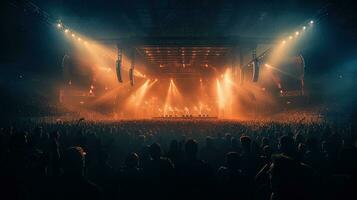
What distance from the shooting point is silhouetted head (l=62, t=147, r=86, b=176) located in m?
3.56

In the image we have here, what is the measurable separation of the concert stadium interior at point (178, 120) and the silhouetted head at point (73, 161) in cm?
1

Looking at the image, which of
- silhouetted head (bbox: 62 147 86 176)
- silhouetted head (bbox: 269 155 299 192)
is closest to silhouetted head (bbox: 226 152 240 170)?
silhouetted head (bbox: 269 155 299 192)

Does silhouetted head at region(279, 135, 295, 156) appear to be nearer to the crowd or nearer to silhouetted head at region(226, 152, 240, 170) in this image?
the crowd

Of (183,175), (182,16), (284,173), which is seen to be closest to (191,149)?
(183,175)

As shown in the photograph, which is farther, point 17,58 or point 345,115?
point 345,115

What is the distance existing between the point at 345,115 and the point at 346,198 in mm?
18928

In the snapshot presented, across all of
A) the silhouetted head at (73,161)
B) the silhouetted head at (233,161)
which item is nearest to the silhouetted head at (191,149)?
the silhouetted head at (233,161)

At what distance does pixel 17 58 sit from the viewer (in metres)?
19.0

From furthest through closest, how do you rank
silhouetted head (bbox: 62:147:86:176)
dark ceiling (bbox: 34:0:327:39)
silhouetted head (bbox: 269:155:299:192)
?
dark ceiling (bbox: 34:0:327:39) → silhouetted head (bbox: 62:147:86:176) → silhouetted head (bbox: 269:155:299:192)

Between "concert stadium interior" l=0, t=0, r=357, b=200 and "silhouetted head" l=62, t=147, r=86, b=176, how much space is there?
14mm

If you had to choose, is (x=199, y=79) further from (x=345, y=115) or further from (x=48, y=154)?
(x=48, y=154)

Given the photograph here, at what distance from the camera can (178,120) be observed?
2167 cm

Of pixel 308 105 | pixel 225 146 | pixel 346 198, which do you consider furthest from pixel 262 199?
pixel 308 105

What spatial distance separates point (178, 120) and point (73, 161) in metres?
18.1
